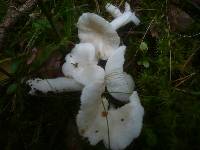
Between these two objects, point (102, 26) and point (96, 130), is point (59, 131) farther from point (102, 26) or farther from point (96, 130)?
point (102, 26)

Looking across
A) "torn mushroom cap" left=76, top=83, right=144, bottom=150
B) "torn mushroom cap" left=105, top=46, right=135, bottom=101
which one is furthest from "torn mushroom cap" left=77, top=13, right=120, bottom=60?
"torn mushroom cap" left=76, top=83, right=144, bottom=150

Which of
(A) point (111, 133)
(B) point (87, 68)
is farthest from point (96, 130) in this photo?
(B) point (87, 68)

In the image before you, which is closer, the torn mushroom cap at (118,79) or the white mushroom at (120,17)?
the torn mushroom cap at (118,79)

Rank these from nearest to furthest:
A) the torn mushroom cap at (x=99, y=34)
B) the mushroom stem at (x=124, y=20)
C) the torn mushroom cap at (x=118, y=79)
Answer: the torn mushroom cap at (x=118, y=79)
the torn mushroom cap at (x=99, y=34)
the mushroom stem at (x=124, y=20)

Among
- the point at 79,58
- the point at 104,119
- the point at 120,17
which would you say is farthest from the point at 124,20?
the point at 104,119

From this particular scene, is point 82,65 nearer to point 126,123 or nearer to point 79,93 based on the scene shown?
point 79,93

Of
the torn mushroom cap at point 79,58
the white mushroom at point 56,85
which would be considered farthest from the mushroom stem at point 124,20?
the white mushroom at point 56,85

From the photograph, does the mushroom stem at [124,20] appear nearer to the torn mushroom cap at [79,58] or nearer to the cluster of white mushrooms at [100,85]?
the cluster of white mushrooms at [100,85]
